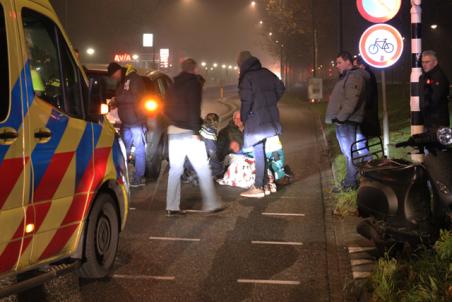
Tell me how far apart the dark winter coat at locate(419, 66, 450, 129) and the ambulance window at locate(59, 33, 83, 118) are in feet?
14.0

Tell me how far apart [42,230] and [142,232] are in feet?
8.31

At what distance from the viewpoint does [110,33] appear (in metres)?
54.9

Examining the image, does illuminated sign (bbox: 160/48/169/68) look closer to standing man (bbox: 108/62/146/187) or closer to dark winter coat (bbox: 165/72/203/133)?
standing man (bbox: 108/62/146/187)

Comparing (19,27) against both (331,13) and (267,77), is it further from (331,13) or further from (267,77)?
(331,13)

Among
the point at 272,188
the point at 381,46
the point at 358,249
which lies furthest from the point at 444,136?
the point at 272,188

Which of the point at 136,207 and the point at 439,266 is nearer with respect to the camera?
the point at 439,266

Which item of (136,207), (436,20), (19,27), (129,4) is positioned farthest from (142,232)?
(129,4)

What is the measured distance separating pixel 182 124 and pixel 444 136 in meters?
3.50

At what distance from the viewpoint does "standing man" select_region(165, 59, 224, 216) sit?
7.25 metres

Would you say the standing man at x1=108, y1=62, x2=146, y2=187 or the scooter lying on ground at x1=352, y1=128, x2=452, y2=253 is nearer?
the scooter lying on ground at x1=352, y1=128, x2=452, y2=253

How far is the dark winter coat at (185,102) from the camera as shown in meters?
7.25

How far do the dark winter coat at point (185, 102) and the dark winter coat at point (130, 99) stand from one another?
1.53 m

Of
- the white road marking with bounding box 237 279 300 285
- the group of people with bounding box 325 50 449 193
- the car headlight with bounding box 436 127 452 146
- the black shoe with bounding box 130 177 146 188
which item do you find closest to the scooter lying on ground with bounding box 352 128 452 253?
the car headlight with bounding box 436 127 452 146

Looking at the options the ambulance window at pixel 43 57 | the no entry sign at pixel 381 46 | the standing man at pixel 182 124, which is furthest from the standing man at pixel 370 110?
the ambulance window at pixel 43 57
